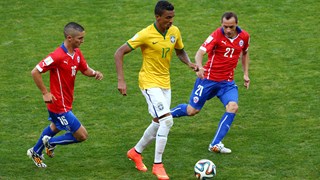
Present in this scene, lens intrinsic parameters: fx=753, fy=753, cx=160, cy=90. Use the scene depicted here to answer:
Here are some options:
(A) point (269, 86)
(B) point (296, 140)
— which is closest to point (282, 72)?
(A) point (269, 86)

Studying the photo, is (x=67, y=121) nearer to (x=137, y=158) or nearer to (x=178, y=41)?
(x=137, y=158)

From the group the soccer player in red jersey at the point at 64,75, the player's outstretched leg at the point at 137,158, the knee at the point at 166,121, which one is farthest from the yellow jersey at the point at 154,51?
the player's outstretched leg at the point at 137,158

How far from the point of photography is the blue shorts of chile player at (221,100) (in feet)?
40.3

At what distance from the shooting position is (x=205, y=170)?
10883 mm

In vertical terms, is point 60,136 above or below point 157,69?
below

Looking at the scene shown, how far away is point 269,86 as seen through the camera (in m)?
15.7

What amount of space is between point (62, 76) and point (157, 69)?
145cm

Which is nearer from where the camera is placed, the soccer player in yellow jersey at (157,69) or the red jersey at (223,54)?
the soccer player in yellow jersey at (157,69)

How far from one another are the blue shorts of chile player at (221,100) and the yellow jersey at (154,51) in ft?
4.34

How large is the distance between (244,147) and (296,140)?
92 cm

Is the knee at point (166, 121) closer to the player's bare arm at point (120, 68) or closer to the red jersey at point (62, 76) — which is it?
the player's bare arm at point (120, 68)

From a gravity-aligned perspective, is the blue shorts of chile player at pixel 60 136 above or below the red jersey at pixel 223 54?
below

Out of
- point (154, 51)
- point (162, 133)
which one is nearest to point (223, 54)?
point (154, 51)

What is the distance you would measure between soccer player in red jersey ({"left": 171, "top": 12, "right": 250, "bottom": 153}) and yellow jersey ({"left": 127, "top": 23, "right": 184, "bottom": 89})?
0.90 m
